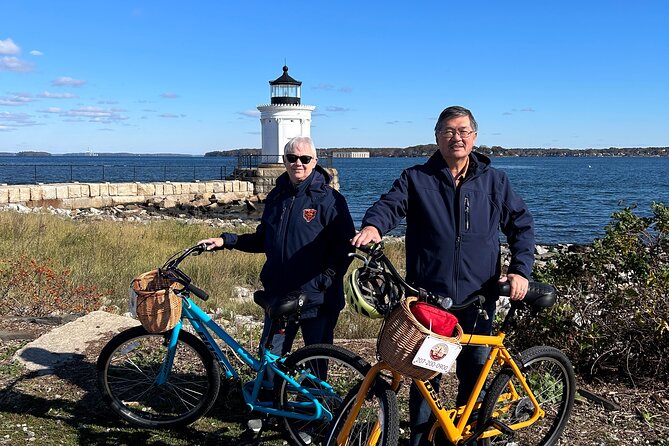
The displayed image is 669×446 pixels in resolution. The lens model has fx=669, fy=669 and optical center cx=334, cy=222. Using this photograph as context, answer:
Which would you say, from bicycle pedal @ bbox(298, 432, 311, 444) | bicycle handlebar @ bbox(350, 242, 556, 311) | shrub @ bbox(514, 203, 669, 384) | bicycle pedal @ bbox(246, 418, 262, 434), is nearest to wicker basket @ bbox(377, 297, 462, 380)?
bicycle handlebar @ bbox(350, 242, 556, 311)

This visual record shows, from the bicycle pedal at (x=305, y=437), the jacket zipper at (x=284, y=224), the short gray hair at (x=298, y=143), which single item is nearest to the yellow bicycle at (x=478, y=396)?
the bicycle pedal at (x=305, y=437)

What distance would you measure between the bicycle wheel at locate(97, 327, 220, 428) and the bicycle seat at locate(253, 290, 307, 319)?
2.06 feet

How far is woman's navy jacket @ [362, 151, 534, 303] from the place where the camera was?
3576 millimetres

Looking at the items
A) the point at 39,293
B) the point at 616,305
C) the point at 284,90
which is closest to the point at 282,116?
the point at 284,90

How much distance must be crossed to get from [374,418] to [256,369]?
→ 3.58 ft

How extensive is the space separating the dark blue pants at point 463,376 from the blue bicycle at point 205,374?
1.20 feet

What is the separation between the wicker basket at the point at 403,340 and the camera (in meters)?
2.95

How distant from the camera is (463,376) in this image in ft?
12.5

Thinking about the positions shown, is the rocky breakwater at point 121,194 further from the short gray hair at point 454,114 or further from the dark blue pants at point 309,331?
the short gray hair at point 454,114

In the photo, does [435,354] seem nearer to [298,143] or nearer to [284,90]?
[298,143]

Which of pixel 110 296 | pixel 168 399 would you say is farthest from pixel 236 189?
pixel 168 399

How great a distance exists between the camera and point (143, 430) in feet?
14.7

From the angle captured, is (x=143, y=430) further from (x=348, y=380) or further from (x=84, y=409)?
(x=348, y=380)

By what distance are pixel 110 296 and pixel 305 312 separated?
5474 mm
